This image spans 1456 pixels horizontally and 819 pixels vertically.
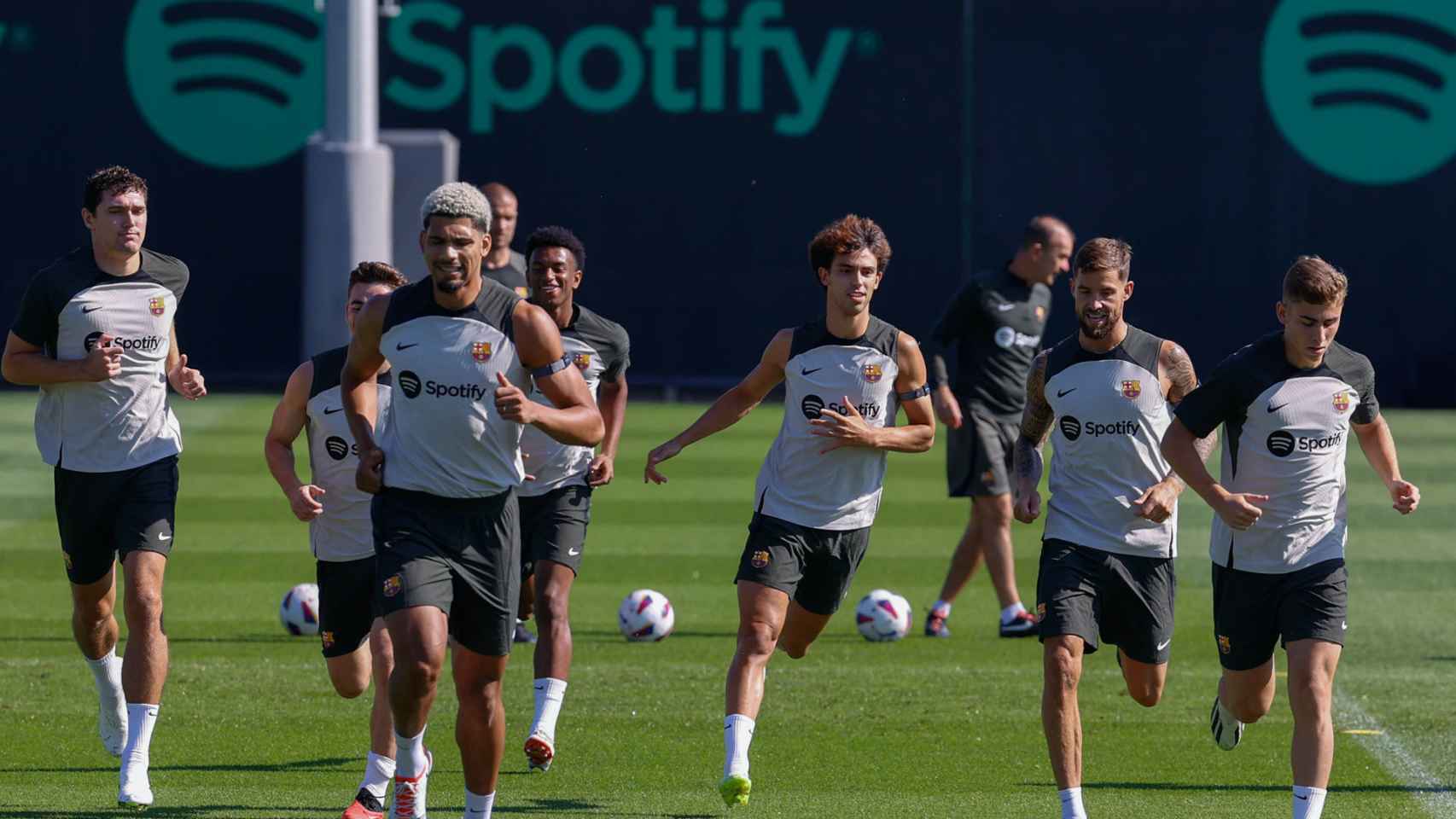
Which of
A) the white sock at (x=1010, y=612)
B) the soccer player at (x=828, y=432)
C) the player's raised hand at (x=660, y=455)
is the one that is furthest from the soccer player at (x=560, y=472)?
the white sock at (x=1010, y=612)

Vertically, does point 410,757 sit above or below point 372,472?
below

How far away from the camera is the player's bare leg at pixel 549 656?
27.7ft

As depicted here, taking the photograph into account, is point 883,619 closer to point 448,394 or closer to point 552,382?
point 552,382

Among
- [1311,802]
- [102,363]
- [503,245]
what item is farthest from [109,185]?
[1311,802]

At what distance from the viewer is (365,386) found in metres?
7.34

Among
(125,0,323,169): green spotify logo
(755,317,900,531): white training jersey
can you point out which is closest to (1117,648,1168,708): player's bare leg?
(755,317,900,531): white training jersey

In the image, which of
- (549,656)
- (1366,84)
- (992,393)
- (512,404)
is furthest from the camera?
(1366,84)

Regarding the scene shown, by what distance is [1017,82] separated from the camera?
84.9 feet

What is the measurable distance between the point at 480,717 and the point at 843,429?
1966mm

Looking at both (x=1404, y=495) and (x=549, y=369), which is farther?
(x=1404, y=495)

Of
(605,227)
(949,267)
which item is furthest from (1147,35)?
(605,227)

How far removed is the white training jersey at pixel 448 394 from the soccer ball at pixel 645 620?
189 inches

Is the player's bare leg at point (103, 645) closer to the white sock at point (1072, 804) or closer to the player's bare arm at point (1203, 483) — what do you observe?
the white sock at point (1072, 804)

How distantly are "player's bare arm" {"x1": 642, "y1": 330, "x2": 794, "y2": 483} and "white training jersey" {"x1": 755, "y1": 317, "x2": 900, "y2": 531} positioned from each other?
0.05 m
